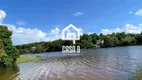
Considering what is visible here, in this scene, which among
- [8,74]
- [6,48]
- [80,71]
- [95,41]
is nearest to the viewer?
[80,71]

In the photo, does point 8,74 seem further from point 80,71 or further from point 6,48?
point 6,48

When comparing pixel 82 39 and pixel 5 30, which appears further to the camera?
pixel 82 39

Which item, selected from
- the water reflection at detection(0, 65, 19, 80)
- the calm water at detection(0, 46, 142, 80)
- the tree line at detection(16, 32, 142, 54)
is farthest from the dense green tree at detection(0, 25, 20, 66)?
the tree line at detection(16, 32, 142, 54)

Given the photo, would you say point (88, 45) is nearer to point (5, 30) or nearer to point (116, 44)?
point (116, 44)

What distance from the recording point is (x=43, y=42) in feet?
467

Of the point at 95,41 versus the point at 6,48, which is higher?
the point at 95,41

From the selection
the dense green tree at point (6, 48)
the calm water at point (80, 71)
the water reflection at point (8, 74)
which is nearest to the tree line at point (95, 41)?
the dense green tree at point (6, 48)

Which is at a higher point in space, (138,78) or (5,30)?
(5,30)

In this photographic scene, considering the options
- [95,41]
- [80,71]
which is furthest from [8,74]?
[95,41]

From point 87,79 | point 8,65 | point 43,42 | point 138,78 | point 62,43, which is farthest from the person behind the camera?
point 43,42

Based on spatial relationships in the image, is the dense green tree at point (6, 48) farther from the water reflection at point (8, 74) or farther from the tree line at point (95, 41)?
the tree line at point (95, 41)

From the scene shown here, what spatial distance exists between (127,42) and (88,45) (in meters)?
22.3

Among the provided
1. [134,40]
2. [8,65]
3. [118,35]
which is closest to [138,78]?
[8,65]

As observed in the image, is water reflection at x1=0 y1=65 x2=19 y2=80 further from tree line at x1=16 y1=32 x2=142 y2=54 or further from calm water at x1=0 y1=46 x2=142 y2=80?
tree line at x1=16 y1=32 x2=142 y2=54
